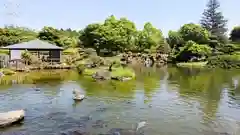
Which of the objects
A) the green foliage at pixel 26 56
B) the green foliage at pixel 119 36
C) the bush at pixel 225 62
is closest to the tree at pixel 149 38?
the green foliage at pixel 119 36

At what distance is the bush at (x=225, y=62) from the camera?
151ft

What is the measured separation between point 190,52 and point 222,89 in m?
31.7

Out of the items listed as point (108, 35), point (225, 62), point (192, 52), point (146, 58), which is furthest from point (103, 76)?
point (146, 58)

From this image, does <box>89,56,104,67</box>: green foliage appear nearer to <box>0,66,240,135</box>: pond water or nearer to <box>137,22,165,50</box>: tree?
<box>0,66,240,135</box>: pond water

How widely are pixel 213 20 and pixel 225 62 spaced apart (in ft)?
90.3

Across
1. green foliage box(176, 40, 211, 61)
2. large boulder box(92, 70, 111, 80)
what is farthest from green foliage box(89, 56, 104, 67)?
green foliage box(176, 40, 211, 61)

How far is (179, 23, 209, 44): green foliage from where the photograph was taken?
190 feet

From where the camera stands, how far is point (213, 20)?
71312mm

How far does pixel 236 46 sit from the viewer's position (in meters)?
56.8

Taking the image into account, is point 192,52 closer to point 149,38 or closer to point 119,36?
point 149,38

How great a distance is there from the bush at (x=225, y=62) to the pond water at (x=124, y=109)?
951 inches

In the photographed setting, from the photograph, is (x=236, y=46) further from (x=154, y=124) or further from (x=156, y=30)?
(x=154, y=124)

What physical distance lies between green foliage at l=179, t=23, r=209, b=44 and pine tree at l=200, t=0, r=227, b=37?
11.3m

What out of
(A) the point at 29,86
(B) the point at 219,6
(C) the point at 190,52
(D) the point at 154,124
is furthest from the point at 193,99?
(B) the point at 219,6
